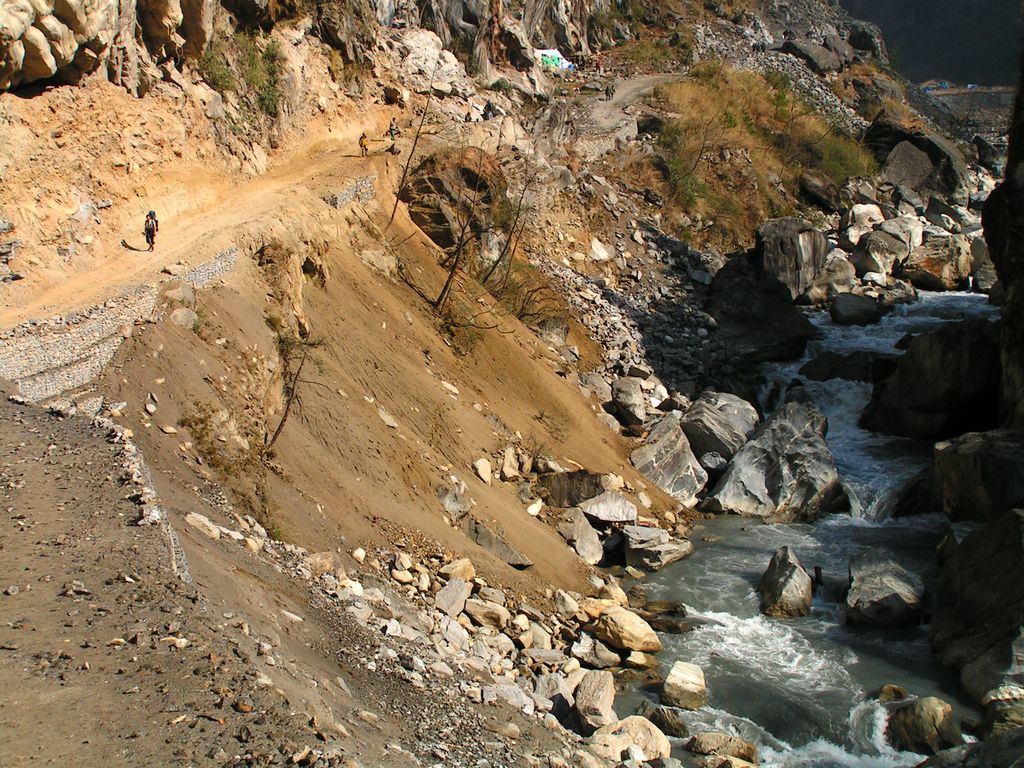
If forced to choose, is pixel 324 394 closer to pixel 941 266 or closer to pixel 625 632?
pixel 625 632

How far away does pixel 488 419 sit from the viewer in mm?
17109

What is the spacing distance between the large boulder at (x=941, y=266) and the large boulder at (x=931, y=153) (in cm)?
912

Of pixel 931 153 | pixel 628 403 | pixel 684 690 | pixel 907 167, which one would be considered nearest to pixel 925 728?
pixel 684 690

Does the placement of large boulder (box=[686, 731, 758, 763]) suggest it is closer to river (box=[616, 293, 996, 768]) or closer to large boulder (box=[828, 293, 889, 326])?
river (box=[616, 293, 996, 768])

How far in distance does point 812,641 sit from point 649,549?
10.8 feet

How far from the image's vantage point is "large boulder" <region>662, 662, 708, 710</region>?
1107cm

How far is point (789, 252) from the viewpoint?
27.8 meters

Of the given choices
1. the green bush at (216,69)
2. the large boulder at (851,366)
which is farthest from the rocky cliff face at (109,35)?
the large boulder at (851,366)

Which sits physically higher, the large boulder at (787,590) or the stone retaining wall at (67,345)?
the stone retaining wall at (67,345)

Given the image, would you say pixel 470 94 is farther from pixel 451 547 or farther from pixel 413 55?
pixel 451 547

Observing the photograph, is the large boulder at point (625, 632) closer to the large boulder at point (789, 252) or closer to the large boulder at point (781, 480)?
the large boulder at point (781, 480)

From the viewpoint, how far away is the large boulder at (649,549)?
1534 cm

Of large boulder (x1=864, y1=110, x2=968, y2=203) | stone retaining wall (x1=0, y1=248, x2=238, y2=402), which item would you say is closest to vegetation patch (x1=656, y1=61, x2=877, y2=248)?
large boulder (x1=864, y1=110, x2=968, y2=203)

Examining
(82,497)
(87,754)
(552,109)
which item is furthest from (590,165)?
(87,754)
